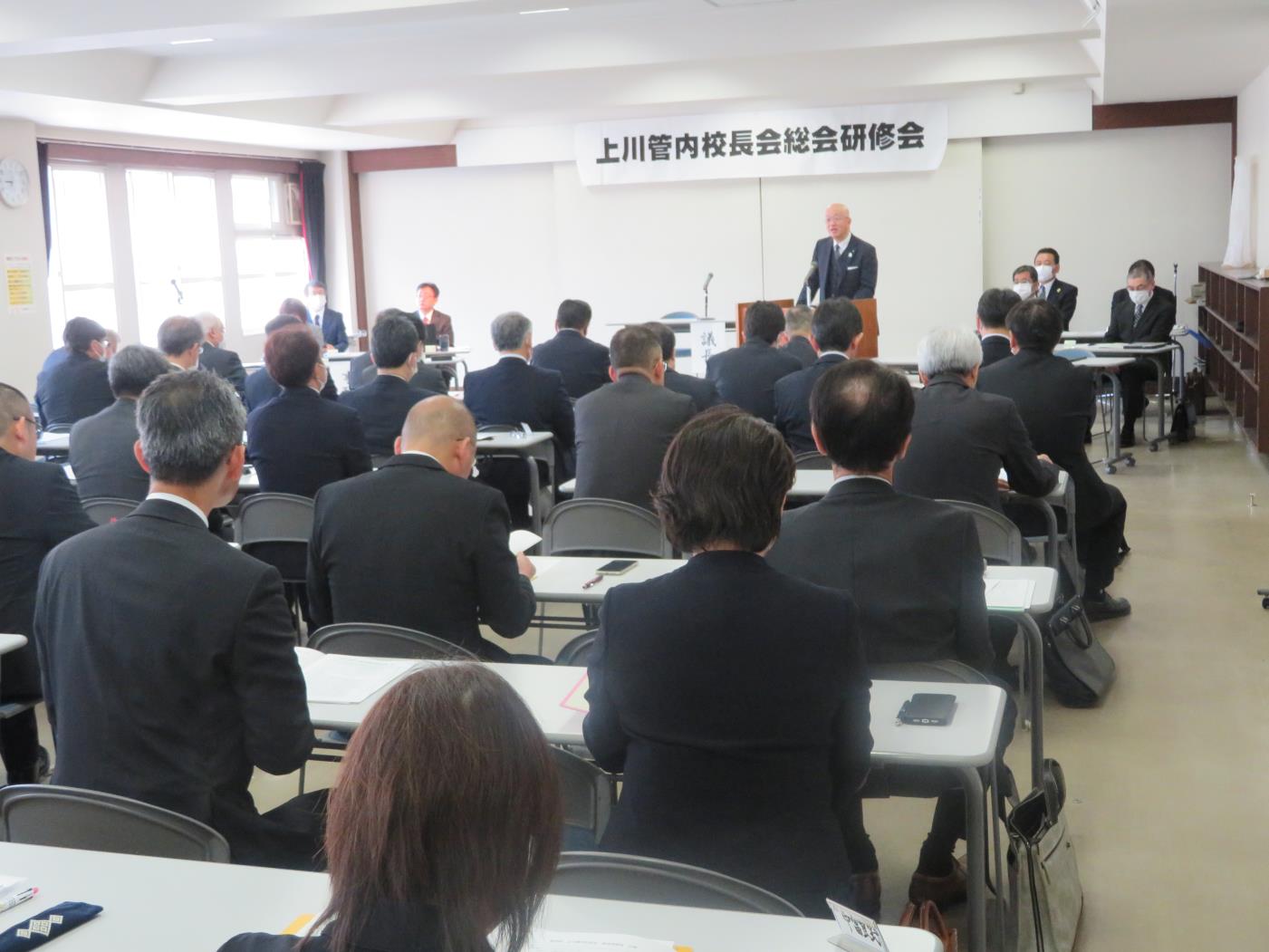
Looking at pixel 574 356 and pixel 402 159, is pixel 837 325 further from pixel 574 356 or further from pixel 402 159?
pixel 402 159

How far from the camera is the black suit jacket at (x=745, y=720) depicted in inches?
74.4

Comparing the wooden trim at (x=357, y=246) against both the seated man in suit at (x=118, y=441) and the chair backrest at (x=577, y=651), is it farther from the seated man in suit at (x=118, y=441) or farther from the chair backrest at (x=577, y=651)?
the chair backrest at (x=577, y=651)

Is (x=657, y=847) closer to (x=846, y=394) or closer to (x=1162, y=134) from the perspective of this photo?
(x=846, y=394)

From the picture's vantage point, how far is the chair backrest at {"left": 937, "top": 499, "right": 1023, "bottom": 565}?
12.8 ft

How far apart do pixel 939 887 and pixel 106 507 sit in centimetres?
314

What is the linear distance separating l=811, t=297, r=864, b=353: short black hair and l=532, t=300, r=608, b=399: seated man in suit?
1.69 m

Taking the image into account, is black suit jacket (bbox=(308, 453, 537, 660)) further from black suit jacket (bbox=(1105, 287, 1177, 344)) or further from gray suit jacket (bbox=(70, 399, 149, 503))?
black suit jacket (bbox=(1105, 287, 1177, 344))

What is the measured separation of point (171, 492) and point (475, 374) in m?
4.12

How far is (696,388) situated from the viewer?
20.0 ft

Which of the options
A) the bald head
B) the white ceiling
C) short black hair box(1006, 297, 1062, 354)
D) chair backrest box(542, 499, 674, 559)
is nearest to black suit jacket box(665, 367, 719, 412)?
short black hair box(1006, 297, 1062, 354)

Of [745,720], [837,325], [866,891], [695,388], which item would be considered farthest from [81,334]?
[745,720]

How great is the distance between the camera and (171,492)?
7.34ft

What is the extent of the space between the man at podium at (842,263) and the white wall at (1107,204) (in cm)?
→ 365

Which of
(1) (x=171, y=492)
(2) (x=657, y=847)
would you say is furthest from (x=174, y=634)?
(2) (x=657, y=847)
